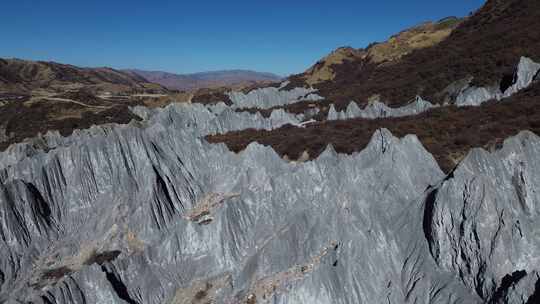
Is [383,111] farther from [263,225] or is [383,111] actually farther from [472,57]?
[263,225]

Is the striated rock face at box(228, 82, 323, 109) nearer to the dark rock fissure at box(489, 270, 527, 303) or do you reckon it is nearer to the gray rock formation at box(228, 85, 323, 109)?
the gray rock formation at box(228, 85, 323, 109)

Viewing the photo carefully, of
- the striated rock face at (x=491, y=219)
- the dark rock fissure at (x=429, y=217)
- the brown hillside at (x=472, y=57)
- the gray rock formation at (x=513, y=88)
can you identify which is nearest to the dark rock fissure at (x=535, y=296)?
the striated rock face at (x=491, y=219)

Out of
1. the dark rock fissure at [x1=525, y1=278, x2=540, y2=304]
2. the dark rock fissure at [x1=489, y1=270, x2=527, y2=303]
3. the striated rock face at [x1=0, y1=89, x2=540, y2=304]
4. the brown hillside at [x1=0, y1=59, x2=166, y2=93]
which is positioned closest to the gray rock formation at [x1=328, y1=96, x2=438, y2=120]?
the striated rock face at [x1=0, y1=89, x2=540, y2=304]

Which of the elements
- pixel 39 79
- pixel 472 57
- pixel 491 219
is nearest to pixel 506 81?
pixel 472 57

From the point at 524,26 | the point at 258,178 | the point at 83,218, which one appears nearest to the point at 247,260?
the point at 258,178

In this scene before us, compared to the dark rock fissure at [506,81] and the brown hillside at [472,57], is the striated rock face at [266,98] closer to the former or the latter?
the brown hillside at [472,57]
